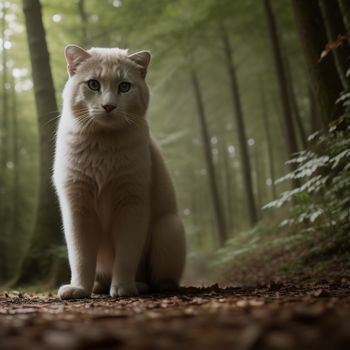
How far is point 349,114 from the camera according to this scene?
413cm

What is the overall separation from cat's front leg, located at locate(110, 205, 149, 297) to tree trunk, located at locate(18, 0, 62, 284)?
9.35 ft

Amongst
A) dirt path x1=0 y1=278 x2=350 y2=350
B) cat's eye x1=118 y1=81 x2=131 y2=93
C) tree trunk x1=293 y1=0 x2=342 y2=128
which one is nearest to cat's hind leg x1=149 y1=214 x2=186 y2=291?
cat's eye x1=118 y1=81 x2=131 y2=93

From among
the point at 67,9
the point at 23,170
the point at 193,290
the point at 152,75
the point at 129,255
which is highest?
the point at 67,9

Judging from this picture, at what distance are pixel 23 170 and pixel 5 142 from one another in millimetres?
2554

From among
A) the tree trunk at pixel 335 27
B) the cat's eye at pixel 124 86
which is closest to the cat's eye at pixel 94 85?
the cat's eye at pixel 124 86

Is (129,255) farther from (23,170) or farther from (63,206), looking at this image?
(23,170)

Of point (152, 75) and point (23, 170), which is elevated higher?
point (152, 75)

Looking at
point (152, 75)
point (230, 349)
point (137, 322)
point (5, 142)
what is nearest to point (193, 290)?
point (137, 322)

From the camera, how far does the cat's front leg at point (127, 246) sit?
3258mm

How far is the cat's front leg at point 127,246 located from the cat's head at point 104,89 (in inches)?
28.3

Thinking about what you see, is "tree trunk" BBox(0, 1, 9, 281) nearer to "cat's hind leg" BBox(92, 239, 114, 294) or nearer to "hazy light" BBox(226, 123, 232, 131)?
"cat's hind leg" BBox(92, 239, 114, 294)

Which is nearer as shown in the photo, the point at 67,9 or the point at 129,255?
the point at 129,255

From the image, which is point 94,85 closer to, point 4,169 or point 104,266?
point 104,266

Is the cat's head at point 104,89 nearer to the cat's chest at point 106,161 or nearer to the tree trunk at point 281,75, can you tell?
the cat's chest at point 106,161
